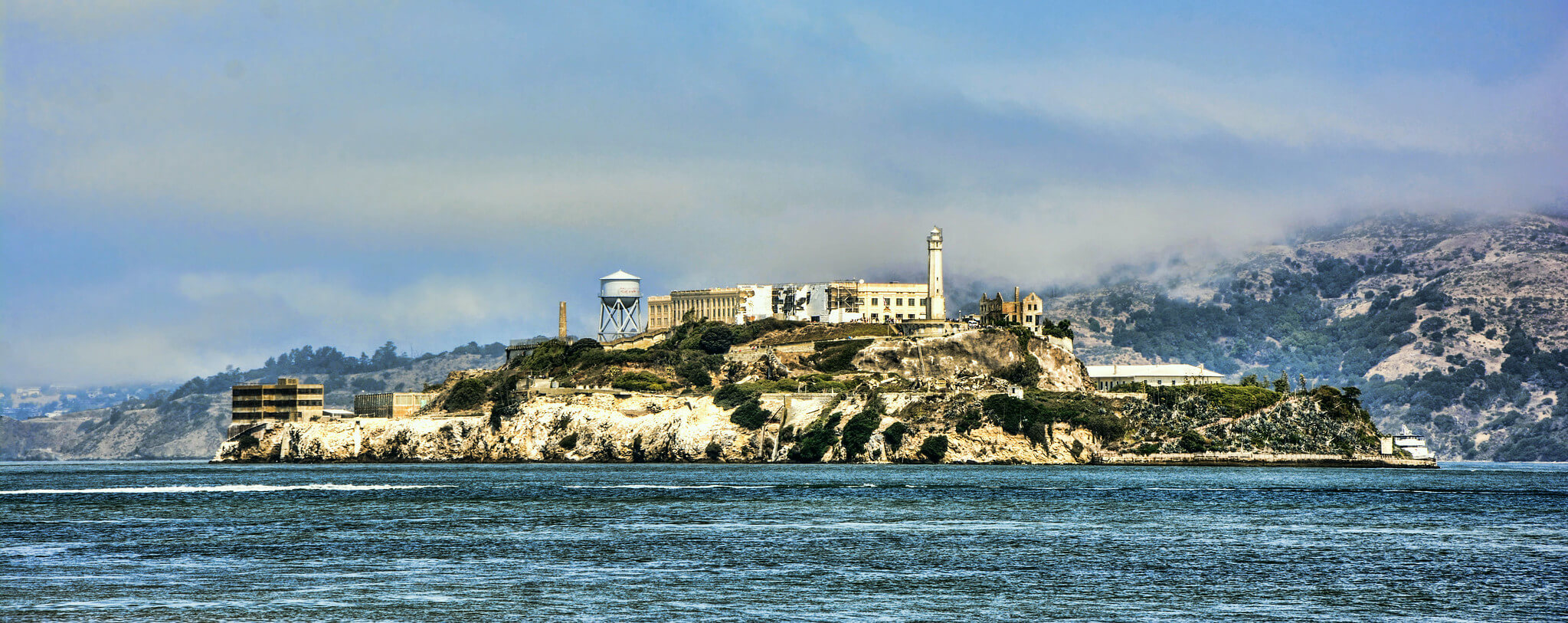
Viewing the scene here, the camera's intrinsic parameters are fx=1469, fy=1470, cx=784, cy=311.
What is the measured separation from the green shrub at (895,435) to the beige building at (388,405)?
6035 cm

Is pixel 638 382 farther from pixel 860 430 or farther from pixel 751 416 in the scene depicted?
pixel 860 430

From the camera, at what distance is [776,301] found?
605 feet

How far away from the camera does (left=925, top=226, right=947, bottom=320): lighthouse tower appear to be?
174m

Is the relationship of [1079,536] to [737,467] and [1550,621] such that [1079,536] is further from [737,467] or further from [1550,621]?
[737,467]

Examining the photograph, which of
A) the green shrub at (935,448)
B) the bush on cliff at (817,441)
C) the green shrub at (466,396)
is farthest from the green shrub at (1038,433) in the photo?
the green shrub at (466,396)

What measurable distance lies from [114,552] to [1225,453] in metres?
102

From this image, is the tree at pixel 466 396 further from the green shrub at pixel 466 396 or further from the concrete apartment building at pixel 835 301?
the concrete apartment building at pixel 835 301

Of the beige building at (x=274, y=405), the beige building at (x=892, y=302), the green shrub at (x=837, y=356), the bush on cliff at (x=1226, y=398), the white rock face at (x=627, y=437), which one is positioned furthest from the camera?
the beige building at (x=892, y=302)

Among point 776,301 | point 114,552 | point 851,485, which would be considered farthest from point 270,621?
point 776,301

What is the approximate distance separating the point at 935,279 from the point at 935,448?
50097 millimetres

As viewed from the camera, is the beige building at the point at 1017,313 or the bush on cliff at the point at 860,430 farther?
the beige building at the point at 1017,313

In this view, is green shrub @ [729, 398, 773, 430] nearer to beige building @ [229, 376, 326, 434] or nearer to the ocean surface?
the ocean surface

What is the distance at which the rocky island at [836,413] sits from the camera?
428 ft

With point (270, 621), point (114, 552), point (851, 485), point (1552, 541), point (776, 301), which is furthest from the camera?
point (776, 301)
